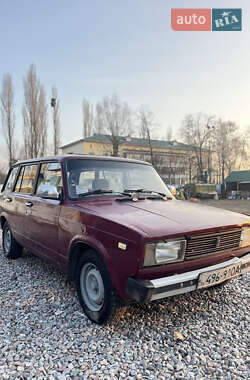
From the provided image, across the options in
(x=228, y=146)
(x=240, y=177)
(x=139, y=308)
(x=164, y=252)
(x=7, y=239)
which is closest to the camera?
(x=164, y=252)

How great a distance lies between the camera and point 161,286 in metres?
2.14

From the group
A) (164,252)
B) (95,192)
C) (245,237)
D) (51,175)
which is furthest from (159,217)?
(51,175)

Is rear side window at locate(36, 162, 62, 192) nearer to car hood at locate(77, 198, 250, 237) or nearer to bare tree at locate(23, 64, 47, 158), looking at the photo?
car hood at locate(77, 198, 250, 237)

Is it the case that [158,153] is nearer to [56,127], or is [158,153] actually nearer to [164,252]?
[56,127]

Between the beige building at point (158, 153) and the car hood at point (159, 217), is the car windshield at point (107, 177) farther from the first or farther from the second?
the beige building at point (158, 153)

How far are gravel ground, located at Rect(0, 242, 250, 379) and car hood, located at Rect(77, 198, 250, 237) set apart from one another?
3.44ft

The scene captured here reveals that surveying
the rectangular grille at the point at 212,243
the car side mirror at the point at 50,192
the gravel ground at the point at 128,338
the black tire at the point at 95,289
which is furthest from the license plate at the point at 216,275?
the car side mirror at the point at 50,192

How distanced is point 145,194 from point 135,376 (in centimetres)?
208

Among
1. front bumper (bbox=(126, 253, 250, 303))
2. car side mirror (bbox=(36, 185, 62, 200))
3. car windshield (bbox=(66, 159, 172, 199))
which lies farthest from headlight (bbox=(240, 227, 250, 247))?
car side mirror (bbox=(36, 185, 62, 200))

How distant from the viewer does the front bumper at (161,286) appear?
2094 millimetres

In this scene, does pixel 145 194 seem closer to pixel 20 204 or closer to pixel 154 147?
pixel 20 204

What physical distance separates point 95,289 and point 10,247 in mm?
2798

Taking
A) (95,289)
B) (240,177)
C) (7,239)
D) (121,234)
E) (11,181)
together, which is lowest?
(240,177)

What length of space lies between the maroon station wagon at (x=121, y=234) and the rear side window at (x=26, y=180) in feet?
0.22
